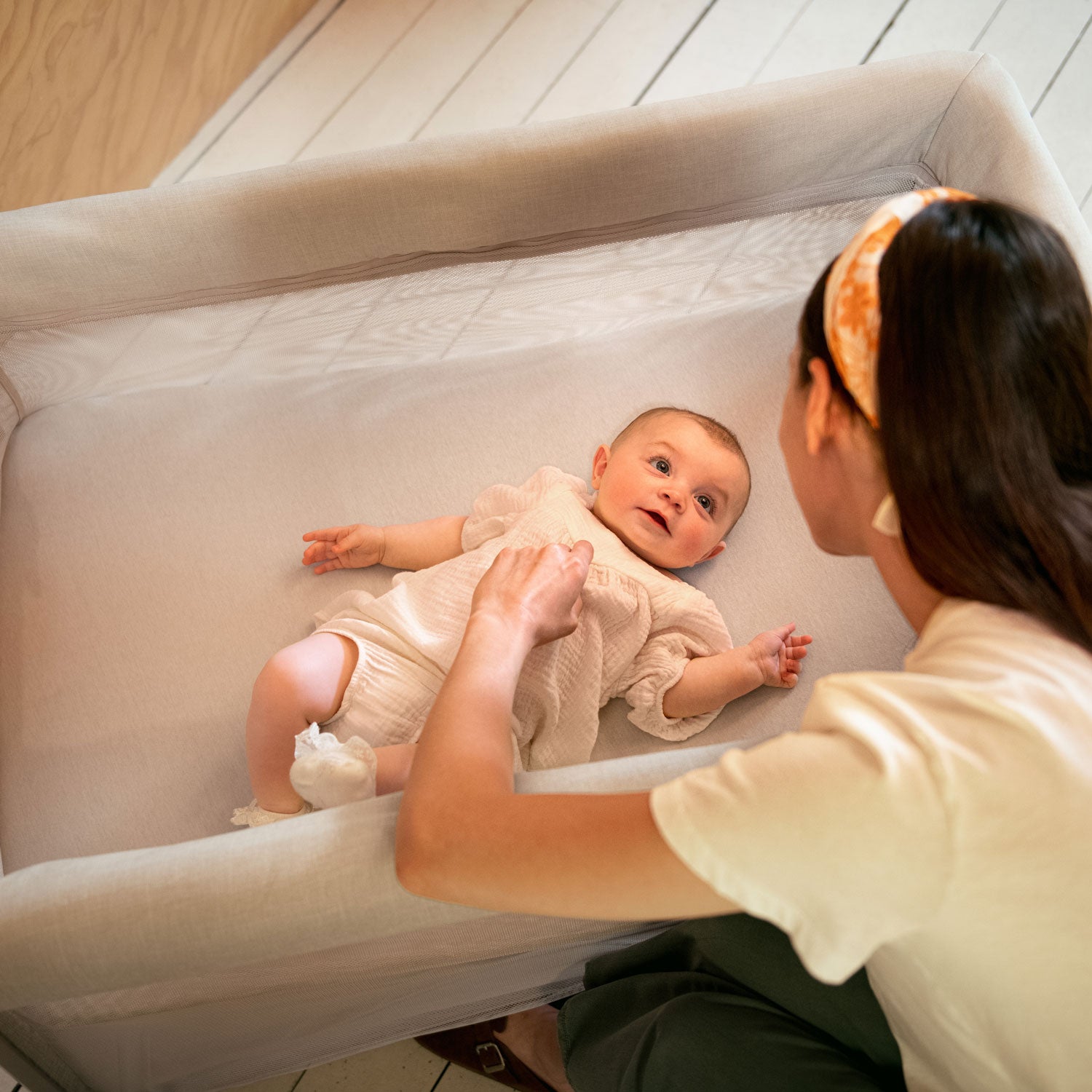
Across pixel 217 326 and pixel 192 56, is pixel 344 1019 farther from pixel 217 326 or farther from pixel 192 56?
pixel 192 56

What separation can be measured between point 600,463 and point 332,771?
0.54 meters

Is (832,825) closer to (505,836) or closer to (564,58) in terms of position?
(505,836)

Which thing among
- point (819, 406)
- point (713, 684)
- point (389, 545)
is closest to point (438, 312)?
point (389, 545)

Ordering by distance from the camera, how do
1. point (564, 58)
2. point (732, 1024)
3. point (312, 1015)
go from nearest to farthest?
point (732, 1024)
point (312, 1015)
point (564, 58)

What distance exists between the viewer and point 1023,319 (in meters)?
0.59

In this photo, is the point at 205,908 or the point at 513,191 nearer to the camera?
the point at 205,908

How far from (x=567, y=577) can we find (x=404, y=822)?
33cm

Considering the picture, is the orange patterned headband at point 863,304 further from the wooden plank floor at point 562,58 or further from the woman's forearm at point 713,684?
the wooden plank floor at point 562,58

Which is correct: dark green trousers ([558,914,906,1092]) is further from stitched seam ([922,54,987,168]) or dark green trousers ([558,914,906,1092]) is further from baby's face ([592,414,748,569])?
stitched seam ([922,54,987,168])

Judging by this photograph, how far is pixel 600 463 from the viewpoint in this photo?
4.15 ft

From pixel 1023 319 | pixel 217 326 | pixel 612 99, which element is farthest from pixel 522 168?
pixel 612 99

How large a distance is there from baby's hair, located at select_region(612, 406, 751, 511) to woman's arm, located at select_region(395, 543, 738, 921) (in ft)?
1.68

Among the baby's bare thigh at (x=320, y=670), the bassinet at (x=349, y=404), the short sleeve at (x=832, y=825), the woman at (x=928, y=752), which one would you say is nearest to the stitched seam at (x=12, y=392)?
the bassinet at (x=349, y=404)

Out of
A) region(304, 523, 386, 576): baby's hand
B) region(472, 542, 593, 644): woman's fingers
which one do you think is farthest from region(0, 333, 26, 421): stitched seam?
region(472, 542, 593, 644): woman's fingers
